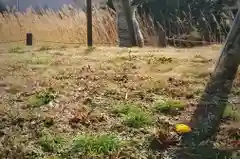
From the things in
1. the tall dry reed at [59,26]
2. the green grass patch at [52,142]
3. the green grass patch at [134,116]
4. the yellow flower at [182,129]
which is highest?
the tall dry reed at [59,26]

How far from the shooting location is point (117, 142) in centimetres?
350

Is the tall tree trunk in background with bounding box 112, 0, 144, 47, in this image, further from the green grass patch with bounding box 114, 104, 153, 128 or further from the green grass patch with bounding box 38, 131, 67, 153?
the green grass patch with bounding box 38, 131, 67, 153

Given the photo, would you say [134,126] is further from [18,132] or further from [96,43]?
[96,43]

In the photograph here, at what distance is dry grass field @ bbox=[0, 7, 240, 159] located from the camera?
11.5ft

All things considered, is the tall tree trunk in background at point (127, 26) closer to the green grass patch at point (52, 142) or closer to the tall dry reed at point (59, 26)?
the tall dry reed at point (59, 26)

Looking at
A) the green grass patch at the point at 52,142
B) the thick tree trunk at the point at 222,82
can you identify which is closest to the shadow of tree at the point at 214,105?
the thick tree trunk at the point at 222,82

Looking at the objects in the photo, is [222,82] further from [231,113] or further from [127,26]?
[127,26]

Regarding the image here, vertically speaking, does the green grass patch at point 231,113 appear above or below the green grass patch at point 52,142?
above

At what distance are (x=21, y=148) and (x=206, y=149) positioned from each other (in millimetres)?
1468

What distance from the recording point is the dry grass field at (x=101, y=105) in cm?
351

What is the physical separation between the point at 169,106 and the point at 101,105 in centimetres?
67

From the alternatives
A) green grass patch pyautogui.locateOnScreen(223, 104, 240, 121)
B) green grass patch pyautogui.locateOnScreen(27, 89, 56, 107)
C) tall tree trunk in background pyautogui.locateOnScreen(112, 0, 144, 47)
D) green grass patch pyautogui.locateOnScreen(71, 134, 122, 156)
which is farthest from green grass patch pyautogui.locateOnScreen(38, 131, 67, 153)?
tall tree trunk in background pyautogui.locateOnScreen(112, 0, 144, 47)

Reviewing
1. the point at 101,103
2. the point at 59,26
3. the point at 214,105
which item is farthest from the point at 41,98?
the point at 59,26

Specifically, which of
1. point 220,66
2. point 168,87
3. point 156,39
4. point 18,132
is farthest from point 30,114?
point 156,39
